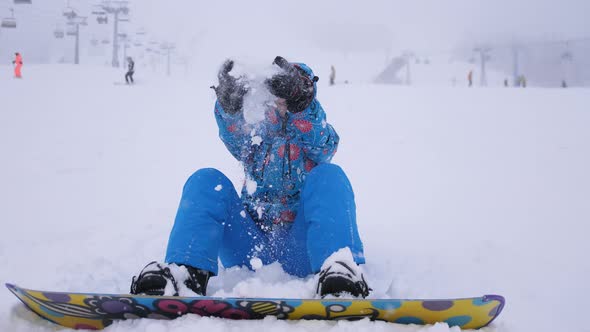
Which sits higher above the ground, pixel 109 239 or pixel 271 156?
pixel 271 156

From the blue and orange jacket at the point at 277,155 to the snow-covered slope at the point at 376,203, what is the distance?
0.87ft

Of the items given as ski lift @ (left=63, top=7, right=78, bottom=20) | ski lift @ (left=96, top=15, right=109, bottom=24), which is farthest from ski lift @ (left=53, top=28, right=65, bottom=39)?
ski lift @ (left=96, top=15, right=109, bottom=24)

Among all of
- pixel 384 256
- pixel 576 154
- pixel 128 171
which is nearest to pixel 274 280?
pixel 384 256

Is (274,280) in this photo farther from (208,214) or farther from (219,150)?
(219,150)

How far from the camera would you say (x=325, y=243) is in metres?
1.41

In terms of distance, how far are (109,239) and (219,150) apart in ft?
17.2

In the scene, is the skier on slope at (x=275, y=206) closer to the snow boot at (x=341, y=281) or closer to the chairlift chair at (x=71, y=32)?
the snow boot at (x=341, y=281)

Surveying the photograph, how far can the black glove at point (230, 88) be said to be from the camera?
1.65m

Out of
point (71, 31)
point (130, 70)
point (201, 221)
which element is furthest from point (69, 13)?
point (201, 221)

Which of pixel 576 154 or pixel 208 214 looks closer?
pixel 208 214

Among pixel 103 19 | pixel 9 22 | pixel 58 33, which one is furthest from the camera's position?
pixel 58 33

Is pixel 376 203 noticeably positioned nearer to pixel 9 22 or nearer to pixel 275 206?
pixel 275 206

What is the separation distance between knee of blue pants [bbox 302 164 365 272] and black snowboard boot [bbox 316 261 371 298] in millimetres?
126

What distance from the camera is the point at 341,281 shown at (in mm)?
1213
